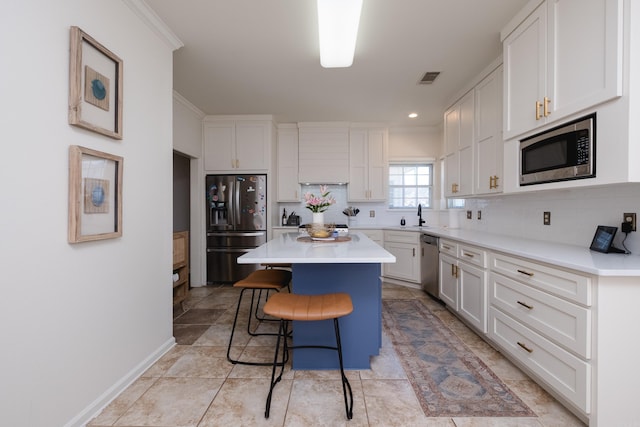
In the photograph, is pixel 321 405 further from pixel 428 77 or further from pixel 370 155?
pixel 370 155

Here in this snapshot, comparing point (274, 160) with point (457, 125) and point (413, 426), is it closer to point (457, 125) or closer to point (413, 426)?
point (457, 125)

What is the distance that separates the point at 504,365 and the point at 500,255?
787 millimetres

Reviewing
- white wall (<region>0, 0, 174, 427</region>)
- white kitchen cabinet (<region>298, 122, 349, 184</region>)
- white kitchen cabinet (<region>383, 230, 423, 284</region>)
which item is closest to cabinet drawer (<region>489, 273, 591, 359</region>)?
white kitchen cabinet (<region>383, 230, 423, 284</region>)

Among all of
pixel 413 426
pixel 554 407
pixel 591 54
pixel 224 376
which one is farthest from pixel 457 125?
pixel 224 376

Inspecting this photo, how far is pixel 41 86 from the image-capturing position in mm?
1270

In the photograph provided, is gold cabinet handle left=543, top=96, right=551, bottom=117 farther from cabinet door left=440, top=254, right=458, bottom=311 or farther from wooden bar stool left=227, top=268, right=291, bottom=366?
wooden bar stool left=227, top=268, right=291, bottom=366

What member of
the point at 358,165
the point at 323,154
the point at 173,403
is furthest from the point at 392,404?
the point at 323,154

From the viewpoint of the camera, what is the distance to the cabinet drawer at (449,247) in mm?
2854

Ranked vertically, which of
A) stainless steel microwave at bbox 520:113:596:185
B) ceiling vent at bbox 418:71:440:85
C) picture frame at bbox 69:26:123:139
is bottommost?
stainless steel microwave at bbox 520:113:596:185

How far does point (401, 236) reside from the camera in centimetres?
416

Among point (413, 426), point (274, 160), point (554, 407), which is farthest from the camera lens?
point (274, 160)

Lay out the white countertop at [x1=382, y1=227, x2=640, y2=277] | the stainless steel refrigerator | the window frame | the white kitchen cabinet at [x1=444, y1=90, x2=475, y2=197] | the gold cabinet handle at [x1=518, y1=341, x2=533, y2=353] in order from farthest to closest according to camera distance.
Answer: the window frame → the stainless steel refrigerator → the white kitchen cabinet at [x1=444, y1=90, x2=475, y2=197] → the gold cabinet handle at [x1=518, y1=341, x2=533, y2=353] → the white countertop at [x1=382, y1=227, x2=640, y2=277]

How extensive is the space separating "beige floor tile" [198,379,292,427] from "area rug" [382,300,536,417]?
825mm

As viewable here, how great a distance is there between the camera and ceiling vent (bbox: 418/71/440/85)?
296 centimetres
